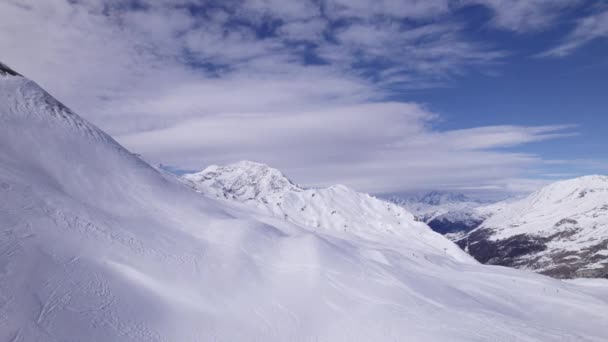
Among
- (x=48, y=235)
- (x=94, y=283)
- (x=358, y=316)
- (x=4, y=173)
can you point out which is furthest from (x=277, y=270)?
(x=4, y=173)

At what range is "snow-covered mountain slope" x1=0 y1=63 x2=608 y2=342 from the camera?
18.7 m

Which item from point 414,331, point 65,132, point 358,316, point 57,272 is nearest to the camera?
point 57,272

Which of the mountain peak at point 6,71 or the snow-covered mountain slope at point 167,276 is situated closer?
the snow-covered mountain slope at point 167,276

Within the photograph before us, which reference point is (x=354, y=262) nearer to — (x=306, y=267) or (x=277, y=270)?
(x=306, y=267)

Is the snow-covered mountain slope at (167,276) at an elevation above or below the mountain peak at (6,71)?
below

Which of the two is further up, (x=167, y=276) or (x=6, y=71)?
(x=6, y=71)

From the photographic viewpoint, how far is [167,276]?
996 inches

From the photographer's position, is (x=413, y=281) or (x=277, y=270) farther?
(x=413, y=281)

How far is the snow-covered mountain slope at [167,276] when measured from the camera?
18.7 metres

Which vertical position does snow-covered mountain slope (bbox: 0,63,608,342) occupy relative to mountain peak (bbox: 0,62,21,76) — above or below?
below

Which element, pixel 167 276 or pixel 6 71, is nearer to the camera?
pixel 167 276

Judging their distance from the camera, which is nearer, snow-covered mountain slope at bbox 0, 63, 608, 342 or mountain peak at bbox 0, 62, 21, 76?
snow-covered mountain slope at bbox 0, 63, 608, 342

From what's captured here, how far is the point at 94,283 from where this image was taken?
66.2 ft

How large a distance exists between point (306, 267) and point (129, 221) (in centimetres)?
1716
